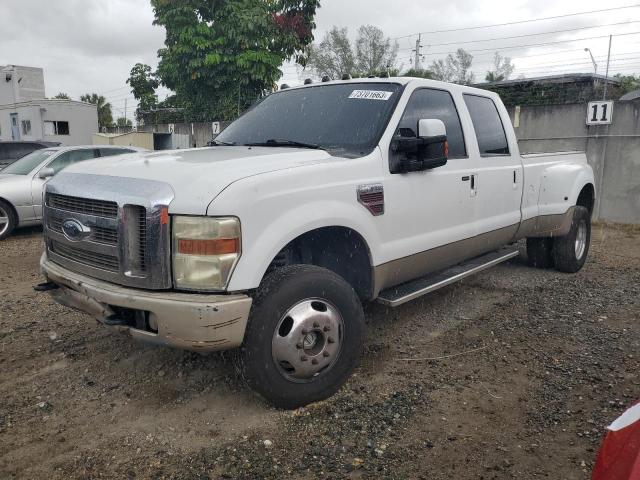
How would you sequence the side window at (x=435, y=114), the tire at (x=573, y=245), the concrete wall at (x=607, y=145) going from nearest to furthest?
1. the side window at (x=435, y=114)
2. the tire at (x=573, y=245)
3. the concrete wall at (x=607, y=145)

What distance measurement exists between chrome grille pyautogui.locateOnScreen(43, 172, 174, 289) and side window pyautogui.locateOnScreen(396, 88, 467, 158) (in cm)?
187

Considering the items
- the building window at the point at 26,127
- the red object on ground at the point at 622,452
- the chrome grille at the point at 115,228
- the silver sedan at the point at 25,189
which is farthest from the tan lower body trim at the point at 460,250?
the building window at the point at 26,127

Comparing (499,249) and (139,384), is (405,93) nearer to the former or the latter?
(499,249)

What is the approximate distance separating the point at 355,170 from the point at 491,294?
2.79 meters

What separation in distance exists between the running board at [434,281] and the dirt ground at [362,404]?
444 mm

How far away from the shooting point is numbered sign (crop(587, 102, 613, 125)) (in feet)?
31.8

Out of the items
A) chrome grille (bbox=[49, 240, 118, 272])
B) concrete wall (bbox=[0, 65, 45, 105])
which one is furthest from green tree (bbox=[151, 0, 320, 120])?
concrete wall (bbox=[0, 65, 45, 105])

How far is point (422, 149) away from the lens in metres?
3.72

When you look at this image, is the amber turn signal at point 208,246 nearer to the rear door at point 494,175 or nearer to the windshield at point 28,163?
the rear door at point 494,175

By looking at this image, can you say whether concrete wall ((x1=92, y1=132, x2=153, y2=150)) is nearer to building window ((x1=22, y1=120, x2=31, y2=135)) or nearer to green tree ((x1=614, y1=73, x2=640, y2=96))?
building window ((x1=22, y1=120, x2=31, y2=135))

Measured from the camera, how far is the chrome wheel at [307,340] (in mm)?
3008

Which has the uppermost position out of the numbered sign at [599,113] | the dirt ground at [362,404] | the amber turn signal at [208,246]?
the numbered sign at [599,113]

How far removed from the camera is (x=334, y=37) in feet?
178

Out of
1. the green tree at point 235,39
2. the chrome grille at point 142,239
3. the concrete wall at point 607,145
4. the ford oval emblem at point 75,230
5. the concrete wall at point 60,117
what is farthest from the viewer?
the concrete wall at point 60,117
